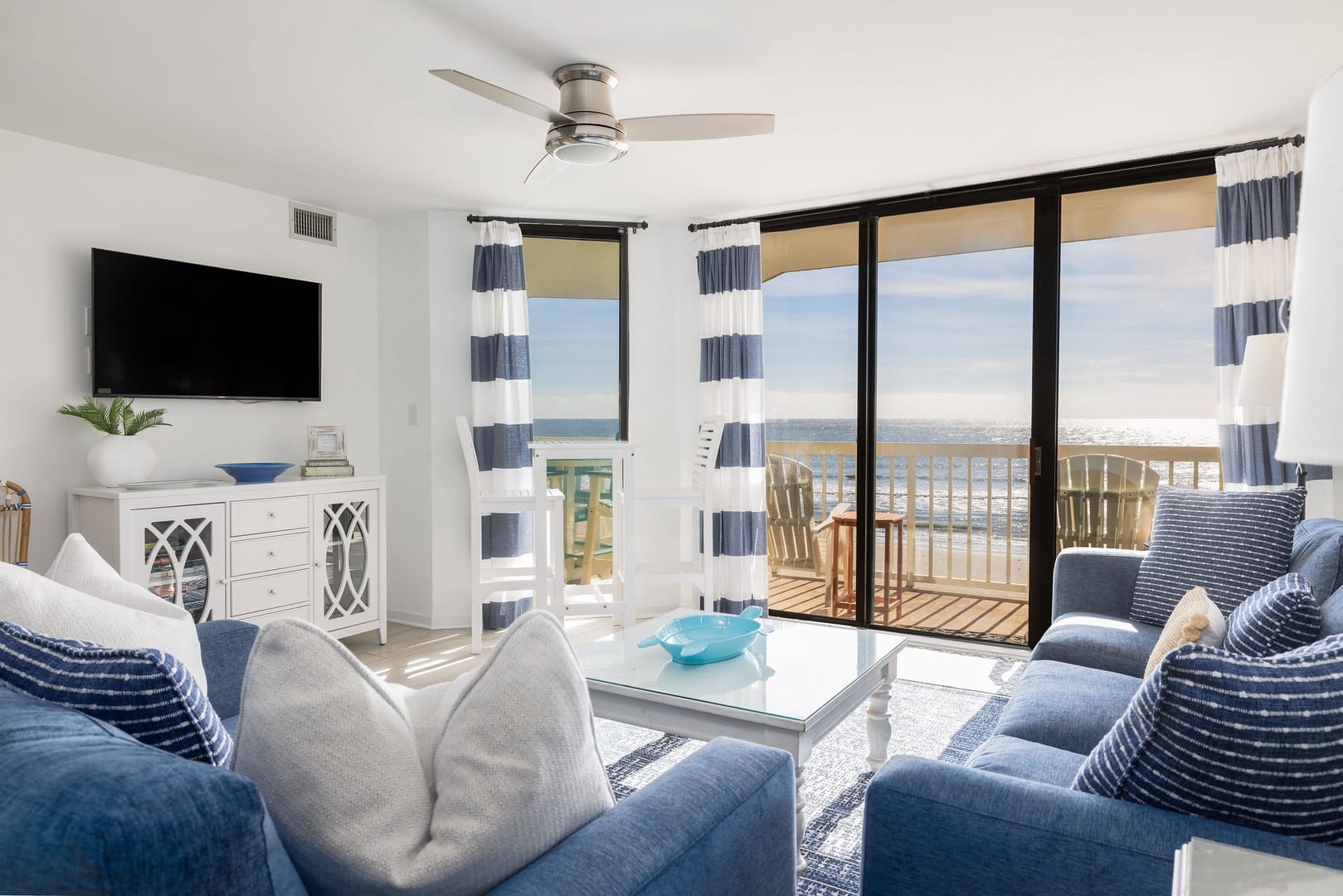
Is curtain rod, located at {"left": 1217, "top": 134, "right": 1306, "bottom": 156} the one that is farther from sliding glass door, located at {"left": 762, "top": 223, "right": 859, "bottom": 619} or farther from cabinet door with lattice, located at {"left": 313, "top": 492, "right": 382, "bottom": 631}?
cabinet door with lattice, located at {"left": 313, "top": 492, "right": 382, "bottom": 631}

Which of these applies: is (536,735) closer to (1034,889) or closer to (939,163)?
(1034,889)

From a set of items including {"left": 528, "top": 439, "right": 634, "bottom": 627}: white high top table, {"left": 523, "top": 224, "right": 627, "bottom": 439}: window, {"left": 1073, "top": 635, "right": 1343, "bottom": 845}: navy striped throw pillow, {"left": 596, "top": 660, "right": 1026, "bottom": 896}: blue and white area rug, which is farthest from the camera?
{"left": 523, "top": 224, "right": 627, "bottom": 439}: window

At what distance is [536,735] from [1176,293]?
12.5 feet

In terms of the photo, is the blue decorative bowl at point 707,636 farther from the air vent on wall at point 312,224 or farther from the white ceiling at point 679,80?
the air vent on wall at point 312,224

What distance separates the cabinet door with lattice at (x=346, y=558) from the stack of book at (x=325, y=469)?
159mm

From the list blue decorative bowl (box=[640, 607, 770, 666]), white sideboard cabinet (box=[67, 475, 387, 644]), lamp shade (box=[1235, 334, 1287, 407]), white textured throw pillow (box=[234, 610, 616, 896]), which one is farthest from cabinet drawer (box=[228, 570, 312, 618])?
lamp shade (box=[1235, 334, 1287, 407])

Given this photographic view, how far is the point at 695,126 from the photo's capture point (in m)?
2.76

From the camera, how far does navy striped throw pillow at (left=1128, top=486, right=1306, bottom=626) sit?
2395mm

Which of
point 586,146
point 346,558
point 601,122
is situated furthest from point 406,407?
point 601,122

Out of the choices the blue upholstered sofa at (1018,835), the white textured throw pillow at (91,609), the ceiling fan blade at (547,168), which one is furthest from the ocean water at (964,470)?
the white textured throw pillow at (91,609)

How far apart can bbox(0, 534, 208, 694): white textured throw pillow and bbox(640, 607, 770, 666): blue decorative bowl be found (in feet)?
3.99

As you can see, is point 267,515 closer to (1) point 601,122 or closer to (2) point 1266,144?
(1) point 601,122

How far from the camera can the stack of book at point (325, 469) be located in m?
4.04

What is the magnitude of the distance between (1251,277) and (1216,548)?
1.44 m
